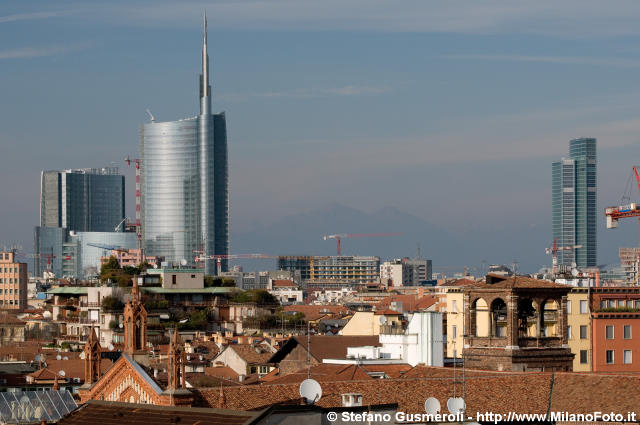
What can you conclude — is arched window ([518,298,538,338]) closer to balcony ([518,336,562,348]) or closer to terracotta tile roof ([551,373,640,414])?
balcony ([518,336,562,348])

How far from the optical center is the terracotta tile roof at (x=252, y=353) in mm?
82662

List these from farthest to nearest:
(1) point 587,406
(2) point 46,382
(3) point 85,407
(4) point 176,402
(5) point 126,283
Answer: (5) point 126,283 < (2) point 46,382 < (1) point 587,406 < (4) point 176,402 < (3) point 85,407

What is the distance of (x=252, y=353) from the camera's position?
85.6 meters

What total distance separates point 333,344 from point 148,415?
145ft

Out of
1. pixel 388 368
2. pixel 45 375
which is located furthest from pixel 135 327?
pixel 45 375

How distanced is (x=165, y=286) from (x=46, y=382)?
8804cm

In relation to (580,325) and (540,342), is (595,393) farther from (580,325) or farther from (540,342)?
(580,325)

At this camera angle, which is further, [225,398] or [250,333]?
[250,333]

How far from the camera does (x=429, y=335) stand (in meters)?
55.8

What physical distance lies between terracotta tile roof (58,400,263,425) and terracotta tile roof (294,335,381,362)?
37673 mm

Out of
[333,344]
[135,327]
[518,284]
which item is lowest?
[333,344]

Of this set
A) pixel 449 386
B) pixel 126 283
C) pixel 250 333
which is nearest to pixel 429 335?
pixel 449 386

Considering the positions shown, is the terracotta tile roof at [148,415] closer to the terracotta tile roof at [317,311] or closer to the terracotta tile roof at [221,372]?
the terracotta tile roof at [221,372]

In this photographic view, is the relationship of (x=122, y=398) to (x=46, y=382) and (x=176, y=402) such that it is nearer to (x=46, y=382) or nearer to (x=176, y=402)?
(x=176, y=402)
